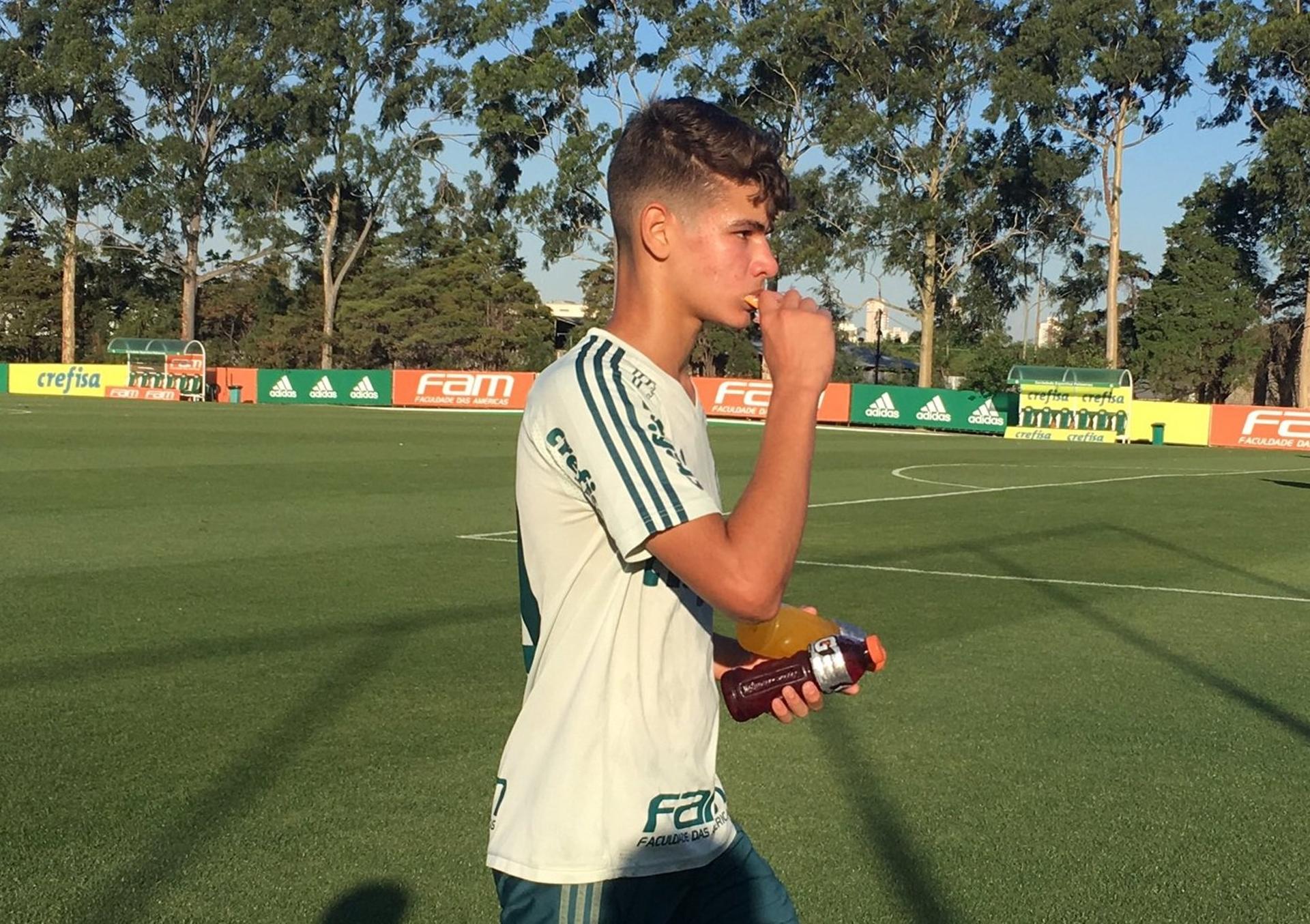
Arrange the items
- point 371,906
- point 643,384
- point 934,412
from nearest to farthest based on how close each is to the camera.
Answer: point 643,384
point 371,906
point 934,412

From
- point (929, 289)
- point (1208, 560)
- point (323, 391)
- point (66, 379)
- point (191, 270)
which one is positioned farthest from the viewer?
point (191, 270)

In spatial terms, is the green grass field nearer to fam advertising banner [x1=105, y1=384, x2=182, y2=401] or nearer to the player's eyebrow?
the player's eyebrow

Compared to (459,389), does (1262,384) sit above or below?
above

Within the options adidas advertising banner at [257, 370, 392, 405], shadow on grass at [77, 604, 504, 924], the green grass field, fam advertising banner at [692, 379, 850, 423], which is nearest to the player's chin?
the green grass field

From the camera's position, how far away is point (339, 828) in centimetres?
495

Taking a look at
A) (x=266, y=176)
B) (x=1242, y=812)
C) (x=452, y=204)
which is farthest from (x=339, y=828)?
(x=452, y=204)

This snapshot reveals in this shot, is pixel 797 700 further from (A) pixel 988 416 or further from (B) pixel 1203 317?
(B) pixel 1203 317

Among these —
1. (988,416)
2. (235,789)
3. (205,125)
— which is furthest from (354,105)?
(235,789)

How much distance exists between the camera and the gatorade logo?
5144 cm

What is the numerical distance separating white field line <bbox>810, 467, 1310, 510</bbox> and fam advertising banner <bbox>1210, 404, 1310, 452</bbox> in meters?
9.64

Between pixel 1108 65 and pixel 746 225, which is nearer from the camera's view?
pixel 746 225

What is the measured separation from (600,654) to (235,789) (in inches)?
140

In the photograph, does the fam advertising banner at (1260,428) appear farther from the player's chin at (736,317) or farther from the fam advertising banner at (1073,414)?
the player's chin at (736,317)

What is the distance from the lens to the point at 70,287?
6588 cm
